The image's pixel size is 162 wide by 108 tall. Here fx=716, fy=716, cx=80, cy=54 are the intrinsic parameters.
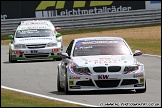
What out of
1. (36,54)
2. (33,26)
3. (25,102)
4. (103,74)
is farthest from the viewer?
(33,26)

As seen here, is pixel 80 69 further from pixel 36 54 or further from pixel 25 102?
pixel 36 54

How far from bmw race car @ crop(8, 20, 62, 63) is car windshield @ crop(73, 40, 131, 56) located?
9.86 metres

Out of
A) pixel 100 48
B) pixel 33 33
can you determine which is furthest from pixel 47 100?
pixel 33 33

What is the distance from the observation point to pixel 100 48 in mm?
16141

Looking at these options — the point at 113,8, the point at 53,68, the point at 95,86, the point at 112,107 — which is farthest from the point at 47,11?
the point at 112,107

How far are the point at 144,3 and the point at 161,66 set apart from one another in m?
22.8

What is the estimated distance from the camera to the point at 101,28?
4416 centimetres

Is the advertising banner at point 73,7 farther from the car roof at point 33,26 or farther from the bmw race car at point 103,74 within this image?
the bmw race car at point 103,74

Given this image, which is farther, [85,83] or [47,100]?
[85,83]

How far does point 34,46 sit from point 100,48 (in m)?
10.6

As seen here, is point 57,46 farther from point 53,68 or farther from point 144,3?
point 144,3

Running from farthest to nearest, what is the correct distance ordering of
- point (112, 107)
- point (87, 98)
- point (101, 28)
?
point (101, 28), point (87, 98), point (112, 107)

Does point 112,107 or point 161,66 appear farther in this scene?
point 161,66

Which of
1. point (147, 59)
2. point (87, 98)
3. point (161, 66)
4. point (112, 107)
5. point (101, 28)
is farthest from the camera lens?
point (101, 28)
